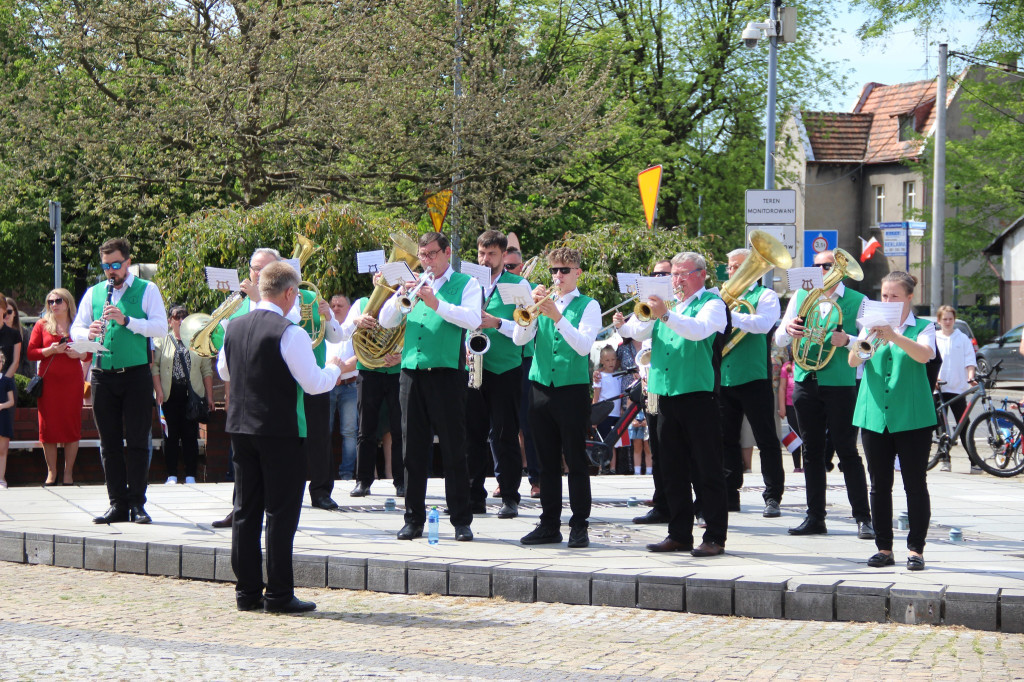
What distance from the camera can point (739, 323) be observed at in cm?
934

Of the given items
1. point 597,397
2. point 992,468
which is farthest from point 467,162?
point 992,468

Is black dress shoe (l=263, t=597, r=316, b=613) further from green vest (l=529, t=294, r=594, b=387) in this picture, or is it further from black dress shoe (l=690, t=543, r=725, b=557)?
black dress shoe (l=690, t=543, r=725, b=557)

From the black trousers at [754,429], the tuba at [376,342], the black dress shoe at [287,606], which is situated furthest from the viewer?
the tuba at [376,342]

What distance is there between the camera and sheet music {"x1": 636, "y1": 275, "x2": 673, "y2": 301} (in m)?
7.82

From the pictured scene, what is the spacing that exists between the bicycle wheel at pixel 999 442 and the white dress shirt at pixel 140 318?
922cm

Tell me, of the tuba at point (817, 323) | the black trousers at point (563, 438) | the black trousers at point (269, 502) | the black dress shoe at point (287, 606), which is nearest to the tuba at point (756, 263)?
the tuba at point (817, 323)

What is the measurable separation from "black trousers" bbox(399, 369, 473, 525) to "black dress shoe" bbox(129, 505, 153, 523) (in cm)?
203

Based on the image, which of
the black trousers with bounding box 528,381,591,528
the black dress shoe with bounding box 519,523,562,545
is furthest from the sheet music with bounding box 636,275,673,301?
the black dress shoe with bounding box 519,523,562,545

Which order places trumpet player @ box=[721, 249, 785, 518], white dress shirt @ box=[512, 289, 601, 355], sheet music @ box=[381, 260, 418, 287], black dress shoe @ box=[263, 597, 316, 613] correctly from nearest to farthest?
1. black dress shoe @ box=[263, 597, 316, 613]
2. white dress shirt @ box=[512, 289, 601, 355]
3. sheet music @ box=[381, 260, 418, 287]
4. trumpet player @ box=[721, 249, 785, 518]

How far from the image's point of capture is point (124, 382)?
376 inches

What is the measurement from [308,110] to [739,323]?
12500 millimetres

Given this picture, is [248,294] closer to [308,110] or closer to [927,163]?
[308,110]

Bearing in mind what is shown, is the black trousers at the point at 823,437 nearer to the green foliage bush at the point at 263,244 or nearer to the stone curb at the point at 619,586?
the stone curb at the point at 619,586

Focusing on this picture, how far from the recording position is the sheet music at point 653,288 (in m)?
7.82
